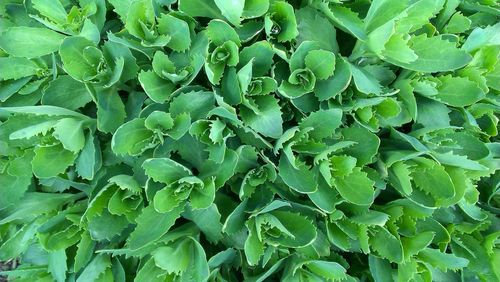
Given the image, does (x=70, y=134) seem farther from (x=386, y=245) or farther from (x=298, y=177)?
(x=386, y=245)

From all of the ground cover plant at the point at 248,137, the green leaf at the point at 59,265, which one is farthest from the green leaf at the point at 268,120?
the green leaf at the point at 59,265

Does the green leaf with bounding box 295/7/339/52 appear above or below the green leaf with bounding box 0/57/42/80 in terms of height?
above

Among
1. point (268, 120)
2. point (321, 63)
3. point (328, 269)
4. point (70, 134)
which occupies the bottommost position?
point (328, 269)

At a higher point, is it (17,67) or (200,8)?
(200,8)

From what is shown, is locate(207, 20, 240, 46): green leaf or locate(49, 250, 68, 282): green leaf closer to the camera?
locate(207, 20, 240, 46): green leaf

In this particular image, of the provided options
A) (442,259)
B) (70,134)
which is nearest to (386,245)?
(442,259)

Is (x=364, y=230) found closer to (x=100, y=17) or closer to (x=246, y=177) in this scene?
(x=246, y=177)

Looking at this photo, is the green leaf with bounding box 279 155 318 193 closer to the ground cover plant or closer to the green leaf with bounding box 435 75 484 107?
the ground cover plant

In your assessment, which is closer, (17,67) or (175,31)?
(175,31)

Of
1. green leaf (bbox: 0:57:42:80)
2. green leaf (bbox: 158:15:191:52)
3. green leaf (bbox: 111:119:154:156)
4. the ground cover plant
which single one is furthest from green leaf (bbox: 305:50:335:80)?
green leaf (bbox: 0:57:42:80)
